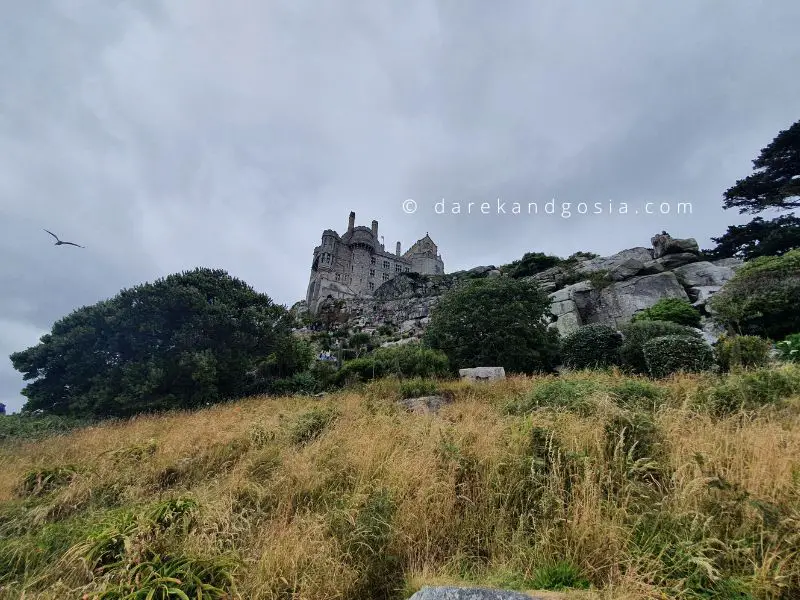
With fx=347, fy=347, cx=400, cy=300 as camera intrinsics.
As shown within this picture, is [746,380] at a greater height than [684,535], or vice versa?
[746,380]

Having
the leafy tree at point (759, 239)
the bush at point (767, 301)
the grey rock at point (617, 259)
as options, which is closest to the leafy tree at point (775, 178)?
the leafy tree at point (759, 239)

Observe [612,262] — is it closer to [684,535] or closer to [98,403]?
[684,535]

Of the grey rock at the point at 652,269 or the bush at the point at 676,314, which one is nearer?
the bush at the point at 676,314

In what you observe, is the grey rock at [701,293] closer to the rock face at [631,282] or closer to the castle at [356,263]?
the rock face at [631,282]

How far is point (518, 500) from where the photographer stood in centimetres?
348

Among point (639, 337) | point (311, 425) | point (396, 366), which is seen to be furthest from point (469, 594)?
point (639, 337)

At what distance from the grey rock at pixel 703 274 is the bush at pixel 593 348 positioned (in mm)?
11007

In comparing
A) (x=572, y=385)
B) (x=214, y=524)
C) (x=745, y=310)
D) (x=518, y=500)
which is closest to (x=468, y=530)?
(x=518, y=500)

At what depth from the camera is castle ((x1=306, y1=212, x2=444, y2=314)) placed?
5706cm

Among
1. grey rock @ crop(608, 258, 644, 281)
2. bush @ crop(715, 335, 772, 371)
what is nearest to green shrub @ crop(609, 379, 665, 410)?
bush @ crop(715, 335, 772, 371)

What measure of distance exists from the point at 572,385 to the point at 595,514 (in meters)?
3.60

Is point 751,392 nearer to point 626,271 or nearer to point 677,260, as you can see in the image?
point 626,271

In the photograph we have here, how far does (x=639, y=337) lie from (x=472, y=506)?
11.3 metres

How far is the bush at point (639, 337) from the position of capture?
38.1 ft
